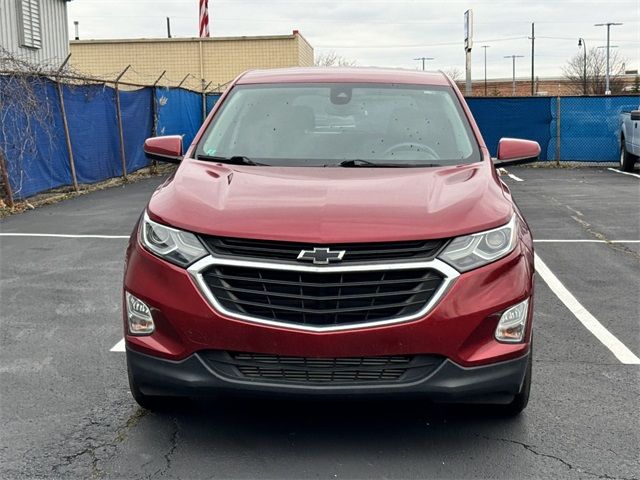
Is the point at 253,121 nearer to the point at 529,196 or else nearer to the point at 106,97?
the point at 529,196

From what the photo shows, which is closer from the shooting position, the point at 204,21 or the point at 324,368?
the point at 324,368

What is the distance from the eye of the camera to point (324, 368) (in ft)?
10.7

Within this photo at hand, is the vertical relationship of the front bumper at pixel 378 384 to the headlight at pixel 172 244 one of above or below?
below

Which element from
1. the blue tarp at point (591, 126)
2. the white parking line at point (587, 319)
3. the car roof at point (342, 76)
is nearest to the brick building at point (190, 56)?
the blue tarp at point (591, 126)

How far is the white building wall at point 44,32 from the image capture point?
717 inches

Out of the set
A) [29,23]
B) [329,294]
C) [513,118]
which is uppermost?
[29,23]

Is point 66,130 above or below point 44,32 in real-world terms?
below

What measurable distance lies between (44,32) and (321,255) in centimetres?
1936

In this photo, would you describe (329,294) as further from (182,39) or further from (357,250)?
(182,39)

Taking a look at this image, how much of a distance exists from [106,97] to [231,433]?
1317 cm

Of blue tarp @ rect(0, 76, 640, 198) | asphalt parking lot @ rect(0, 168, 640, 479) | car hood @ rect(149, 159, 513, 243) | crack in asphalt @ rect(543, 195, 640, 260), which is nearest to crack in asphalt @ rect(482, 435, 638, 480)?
asphalt parking lot @ rect(0, 168, 640, 479)

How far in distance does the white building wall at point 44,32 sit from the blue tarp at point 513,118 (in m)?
11.4

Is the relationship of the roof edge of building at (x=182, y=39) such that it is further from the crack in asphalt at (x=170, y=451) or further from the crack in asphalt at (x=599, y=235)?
the crack in asphalt at (x=170, y=451)

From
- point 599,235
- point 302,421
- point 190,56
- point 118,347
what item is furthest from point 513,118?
point 302,421
